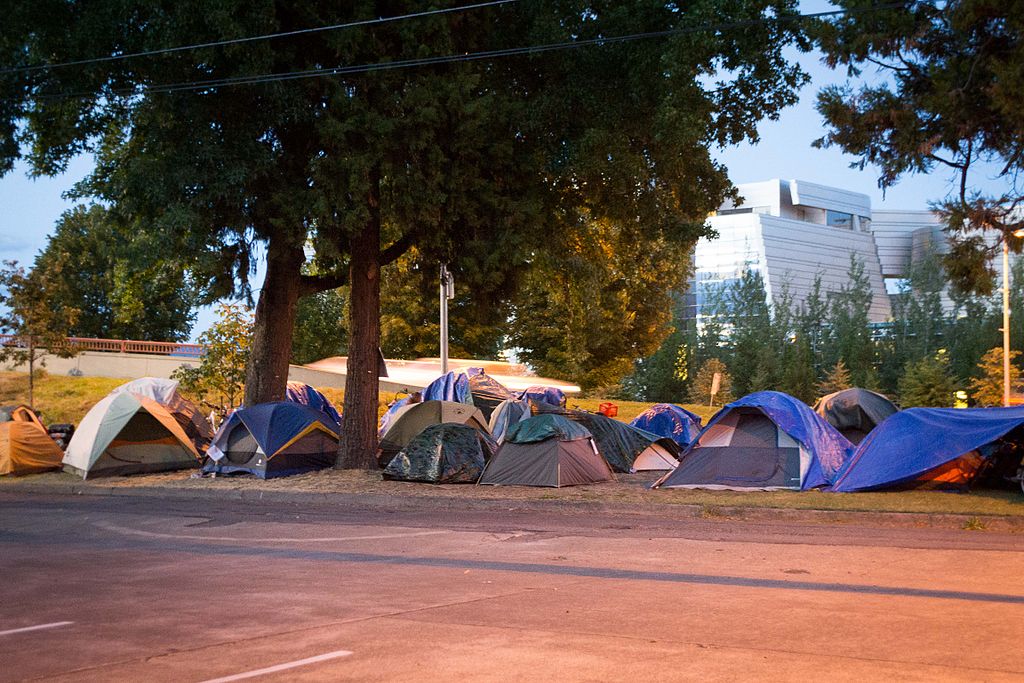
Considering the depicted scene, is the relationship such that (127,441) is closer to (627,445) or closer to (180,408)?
(180,408)

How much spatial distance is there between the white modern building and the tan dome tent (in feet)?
272

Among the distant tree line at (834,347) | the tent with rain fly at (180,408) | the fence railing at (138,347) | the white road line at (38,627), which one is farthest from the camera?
the distant tree line at (834,347)

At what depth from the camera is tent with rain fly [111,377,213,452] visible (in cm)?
2758

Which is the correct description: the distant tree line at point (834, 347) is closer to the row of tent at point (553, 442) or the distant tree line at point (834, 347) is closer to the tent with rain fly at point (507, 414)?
the row of tent at point (553, 442)

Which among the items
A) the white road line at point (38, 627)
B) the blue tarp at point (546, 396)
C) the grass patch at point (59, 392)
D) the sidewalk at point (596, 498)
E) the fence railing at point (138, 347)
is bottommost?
the white road line at point (38, 627)

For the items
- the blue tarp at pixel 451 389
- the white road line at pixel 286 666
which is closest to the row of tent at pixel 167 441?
the blue tarp at pixel 451 389

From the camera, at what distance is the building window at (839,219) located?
12257 centimetres

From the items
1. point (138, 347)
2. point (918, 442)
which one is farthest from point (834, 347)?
point (918, 442)

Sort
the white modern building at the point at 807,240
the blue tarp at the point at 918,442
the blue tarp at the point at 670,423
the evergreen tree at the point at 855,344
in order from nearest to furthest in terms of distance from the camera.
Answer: the blue tarp at the point at 918,442 < the blue tarp at the point at 670,423 < the evergreen tree at the point at 855,344 < the white modern building at the point at 807,240

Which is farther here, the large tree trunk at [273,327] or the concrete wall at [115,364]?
the concrete wall at [115,364]

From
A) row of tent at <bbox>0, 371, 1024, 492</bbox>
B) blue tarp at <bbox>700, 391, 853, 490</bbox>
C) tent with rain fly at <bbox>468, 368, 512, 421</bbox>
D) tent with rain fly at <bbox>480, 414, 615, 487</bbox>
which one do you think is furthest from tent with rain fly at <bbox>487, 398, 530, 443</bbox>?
blue tarp at <bbox>700, 391, 853, 490</bbox>

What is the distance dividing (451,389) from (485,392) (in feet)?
3.38

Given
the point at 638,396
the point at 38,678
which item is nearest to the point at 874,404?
the point at 38,678

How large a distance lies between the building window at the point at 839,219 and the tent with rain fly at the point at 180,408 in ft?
348
